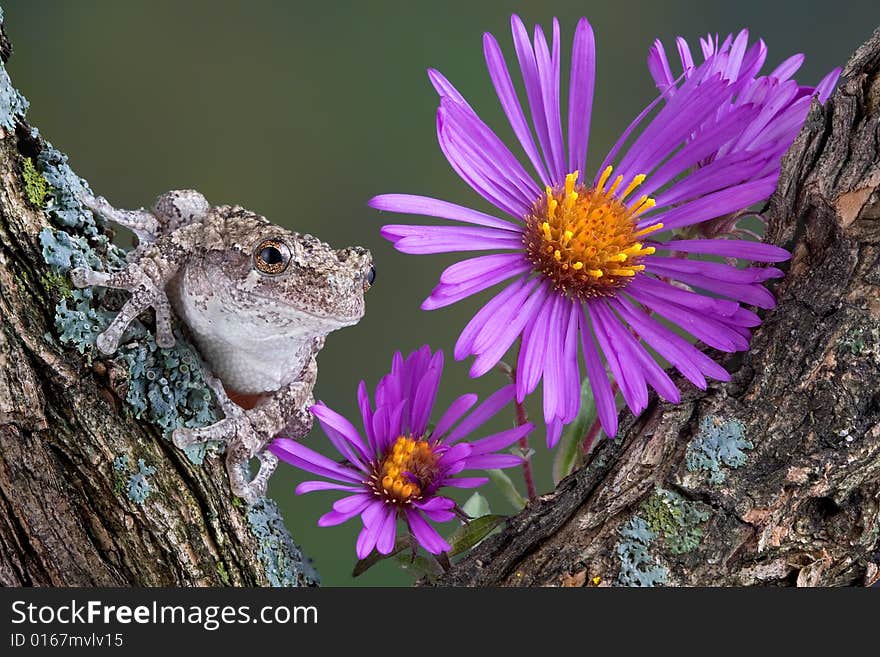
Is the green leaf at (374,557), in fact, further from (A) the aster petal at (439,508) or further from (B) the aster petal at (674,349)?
(B) the aster petal at (674,349)

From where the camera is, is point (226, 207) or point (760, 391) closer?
point (760, 391)

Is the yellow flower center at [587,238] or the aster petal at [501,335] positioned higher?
the yellow flower center at [587,238]

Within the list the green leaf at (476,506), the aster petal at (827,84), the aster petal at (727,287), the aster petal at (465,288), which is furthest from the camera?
the green leaf at (476,506)

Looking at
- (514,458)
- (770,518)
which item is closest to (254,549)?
(514,458)

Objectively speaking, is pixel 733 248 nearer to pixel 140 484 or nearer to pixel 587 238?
pixel 587 238

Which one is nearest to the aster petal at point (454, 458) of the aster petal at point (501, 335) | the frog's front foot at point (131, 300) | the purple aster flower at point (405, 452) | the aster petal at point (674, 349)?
the purple aster flower at point (405, 452)

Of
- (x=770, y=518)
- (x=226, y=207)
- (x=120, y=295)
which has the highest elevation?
(x=226, y=207)

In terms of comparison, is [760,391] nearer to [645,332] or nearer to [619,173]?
[645,332]
